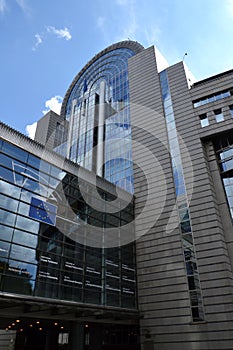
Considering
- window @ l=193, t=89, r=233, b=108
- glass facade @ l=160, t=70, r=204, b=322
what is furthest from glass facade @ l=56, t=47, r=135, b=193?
window @ l=193, t=89, r=233, b=108

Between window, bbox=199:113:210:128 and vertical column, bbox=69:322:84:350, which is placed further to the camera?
window, bbox=199:113:210:128

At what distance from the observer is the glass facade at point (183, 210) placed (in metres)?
24.2

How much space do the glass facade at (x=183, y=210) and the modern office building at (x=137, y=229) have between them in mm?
94

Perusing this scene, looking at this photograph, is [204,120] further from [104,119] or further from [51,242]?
[51,242]

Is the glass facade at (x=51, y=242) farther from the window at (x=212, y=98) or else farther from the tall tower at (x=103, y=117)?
the window at (x=212, y=98)

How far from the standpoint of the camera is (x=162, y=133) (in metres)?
32.8

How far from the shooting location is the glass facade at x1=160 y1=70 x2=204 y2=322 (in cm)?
2425

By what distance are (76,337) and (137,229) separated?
11.5 meters

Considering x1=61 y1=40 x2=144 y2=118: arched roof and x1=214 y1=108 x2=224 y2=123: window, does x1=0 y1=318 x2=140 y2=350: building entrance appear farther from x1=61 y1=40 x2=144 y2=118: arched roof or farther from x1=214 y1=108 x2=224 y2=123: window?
x1=61 y1=40 x2=144 y2=118: arched roof

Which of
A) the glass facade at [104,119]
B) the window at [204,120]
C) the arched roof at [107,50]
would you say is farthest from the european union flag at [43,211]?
the arched roof at [107,50]

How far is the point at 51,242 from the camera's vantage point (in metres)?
21.3

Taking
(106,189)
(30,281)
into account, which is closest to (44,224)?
(30,281)

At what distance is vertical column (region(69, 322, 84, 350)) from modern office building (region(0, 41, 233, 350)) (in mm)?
74

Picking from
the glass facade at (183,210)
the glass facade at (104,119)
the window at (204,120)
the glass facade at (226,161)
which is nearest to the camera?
the glass facade at (183,210)
